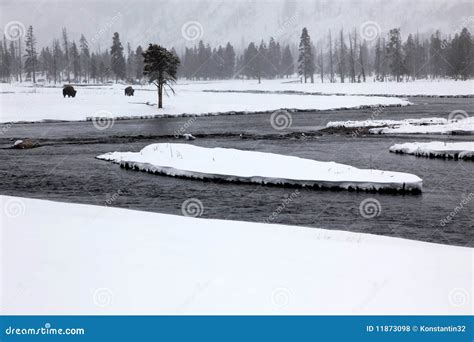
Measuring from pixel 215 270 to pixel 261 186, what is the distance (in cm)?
1433

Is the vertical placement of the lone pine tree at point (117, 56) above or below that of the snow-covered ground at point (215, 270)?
above

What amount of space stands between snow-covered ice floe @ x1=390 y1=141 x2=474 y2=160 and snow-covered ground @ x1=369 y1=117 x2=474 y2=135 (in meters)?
9.19

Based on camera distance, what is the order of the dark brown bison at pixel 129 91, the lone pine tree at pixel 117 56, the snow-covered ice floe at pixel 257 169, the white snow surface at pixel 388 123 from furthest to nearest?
the lone pine tree at pixel 117 56 < the dark brown bison at pixel 129 91 < the white snow surface at pixel 388 123 < the snow-covered ice floe at pixel 257 169

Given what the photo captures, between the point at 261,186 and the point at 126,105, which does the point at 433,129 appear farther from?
the point at 126,105

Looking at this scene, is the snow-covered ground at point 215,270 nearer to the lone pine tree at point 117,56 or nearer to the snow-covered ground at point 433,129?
the snow-covered ground at point 433,129

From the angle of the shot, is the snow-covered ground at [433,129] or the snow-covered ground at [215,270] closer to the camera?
the snow-covered ground at [215,270]

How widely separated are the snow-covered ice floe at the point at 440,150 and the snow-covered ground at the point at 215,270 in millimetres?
18304

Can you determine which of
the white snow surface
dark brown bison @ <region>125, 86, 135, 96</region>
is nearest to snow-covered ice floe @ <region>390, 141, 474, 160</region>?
the white snow surface

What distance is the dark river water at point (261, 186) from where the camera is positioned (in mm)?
17094

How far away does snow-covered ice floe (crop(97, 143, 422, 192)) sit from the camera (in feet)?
71.3

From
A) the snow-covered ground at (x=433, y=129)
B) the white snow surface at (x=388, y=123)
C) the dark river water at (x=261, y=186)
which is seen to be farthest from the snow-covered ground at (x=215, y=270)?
the white snow surface at (x=388, y=123)

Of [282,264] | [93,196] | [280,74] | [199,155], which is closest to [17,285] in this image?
[282,264]

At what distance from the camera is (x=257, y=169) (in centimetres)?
2456

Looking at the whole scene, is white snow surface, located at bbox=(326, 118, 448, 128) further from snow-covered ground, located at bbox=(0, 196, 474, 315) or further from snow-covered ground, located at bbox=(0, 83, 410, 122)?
snow-covered ground, located at bbox=(0, 196, 474, 315)
